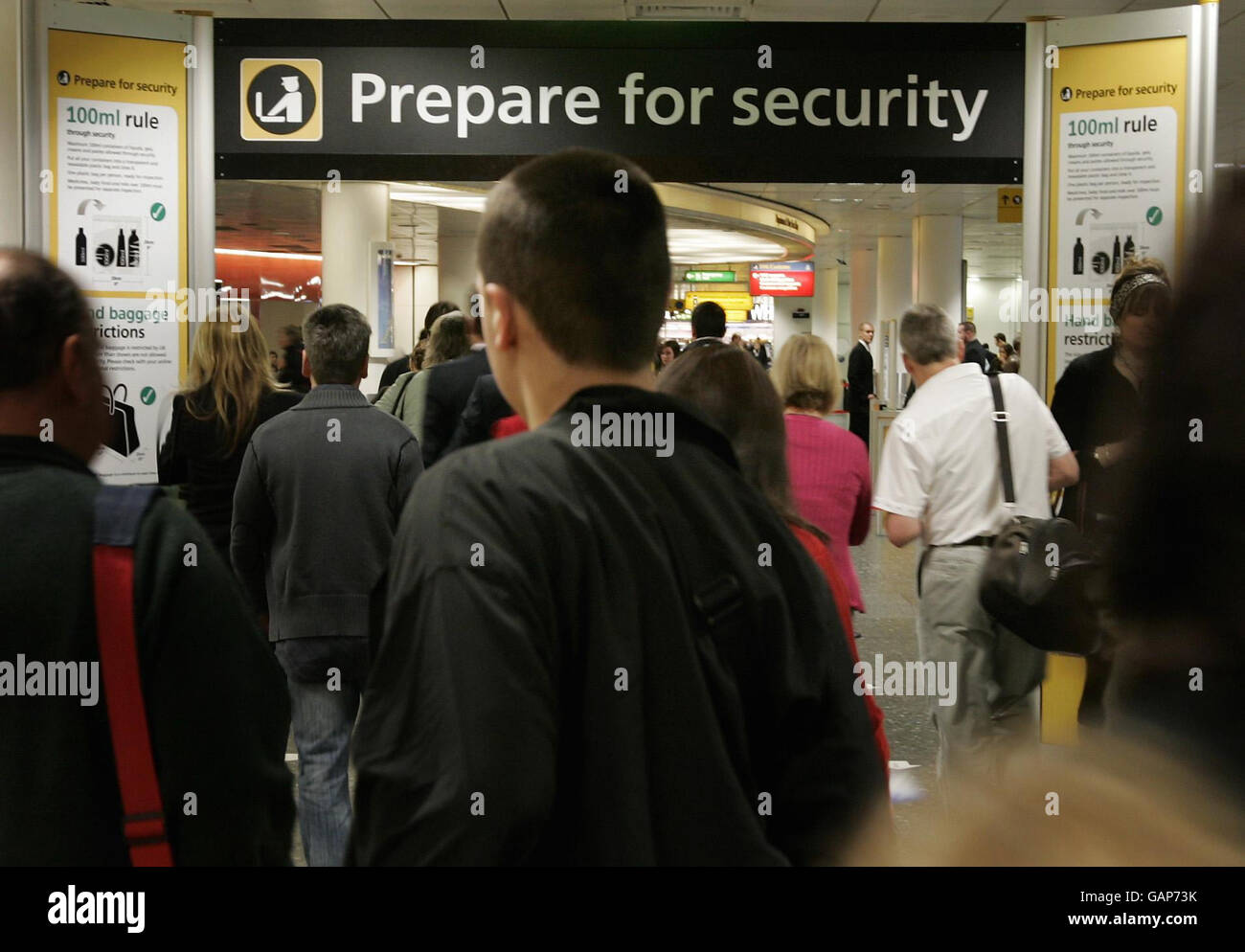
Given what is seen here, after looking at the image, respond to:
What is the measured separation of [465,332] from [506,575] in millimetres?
4549

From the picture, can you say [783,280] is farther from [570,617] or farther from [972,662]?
[570,617]

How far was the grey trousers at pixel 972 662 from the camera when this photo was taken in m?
4.07

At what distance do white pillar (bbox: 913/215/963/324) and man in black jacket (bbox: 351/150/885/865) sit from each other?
66.2ft

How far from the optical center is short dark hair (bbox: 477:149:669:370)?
1210 millimetres

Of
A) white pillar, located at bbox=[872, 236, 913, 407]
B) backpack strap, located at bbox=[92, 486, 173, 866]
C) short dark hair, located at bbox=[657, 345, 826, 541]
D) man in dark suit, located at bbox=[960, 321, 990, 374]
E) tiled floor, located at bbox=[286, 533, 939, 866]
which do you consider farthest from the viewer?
white pillar, located at bbox=[872, 236, 913, 407]

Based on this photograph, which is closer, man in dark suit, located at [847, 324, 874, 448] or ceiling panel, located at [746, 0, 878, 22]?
ceiling panel, located at [746, 0, 878, 22]

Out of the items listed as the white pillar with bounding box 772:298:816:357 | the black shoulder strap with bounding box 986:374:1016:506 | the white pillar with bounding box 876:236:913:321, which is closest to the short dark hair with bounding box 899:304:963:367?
the black shoulder strap with bounding box 986:374:1016:506

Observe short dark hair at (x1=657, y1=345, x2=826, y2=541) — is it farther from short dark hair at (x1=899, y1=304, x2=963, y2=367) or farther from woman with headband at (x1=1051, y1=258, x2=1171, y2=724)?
short dark hair at (x1=899, y1=304, x2=963, y2=367)

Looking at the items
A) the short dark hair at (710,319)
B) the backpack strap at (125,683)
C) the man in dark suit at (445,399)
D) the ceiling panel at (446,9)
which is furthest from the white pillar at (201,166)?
the backpack strap at (125,683)

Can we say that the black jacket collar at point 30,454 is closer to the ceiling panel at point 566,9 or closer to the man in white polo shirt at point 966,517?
the man in white polo shirt at point 966,517

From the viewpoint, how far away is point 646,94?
15.3 feet

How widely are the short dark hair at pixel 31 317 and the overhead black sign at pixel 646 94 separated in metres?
3.32

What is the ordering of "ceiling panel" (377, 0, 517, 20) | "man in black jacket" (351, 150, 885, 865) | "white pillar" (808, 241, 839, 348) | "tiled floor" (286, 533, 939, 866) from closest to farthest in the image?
1. "man in black jacket" (351, 150, 885, 865)
2. "tiled floor" (286, 533, 939, 866)
3. "ceiling panel" (377, 0, 517, 20)
4. "white pillar" (808, 241, 839, 348)
